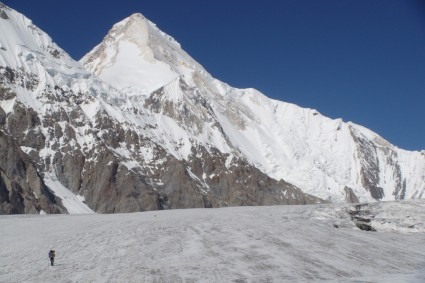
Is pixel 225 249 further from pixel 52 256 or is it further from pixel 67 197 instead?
pixel 67 197

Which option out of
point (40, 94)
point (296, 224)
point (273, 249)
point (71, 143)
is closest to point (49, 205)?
point (71, 143)

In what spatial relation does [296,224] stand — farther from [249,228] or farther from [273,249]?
[273,249]

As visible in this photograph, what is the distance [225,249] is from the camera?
34.6 meters

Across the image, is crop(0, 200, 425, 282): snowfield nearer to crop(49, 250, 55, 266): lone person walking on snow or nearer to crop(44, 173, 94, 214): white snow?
crop(49, 250, 55, 266): lone person walking on snow

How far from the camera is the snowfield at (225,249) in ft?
95.0

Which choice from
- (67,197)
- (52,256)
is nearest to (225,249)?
(52,256)

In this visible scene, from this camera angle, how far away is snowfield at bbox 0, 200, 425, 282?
95.0ft

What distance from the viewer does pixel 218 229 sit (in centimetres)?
4231

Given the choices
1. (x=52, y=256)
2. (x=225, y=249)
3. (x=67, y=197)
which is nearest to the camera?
(x=52, y=256)

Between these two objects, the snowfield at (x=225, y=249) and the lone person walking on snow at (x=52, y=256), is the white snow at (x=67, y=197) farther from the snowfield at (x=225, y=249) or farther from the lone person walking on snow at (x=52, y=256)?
the lone person walking on snow at (x=52, y=256)

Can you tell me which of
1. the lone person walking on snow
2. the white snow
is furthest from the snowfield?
the white snow

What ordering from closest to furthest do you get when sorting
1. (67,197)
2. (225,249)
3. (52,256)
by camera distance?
(52,256) → (225,249) → (67,197)

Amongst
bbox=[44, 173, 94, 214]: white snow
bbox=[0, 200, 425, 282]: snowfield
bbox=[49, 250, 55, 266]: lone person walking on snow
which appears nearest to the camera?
bbox=[0, 200, 425, 282]: snowfield

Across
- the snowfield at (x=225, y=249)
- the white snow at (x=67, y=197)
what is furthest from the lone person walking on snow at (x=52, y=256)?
the white snow at (x=67, y=197)
